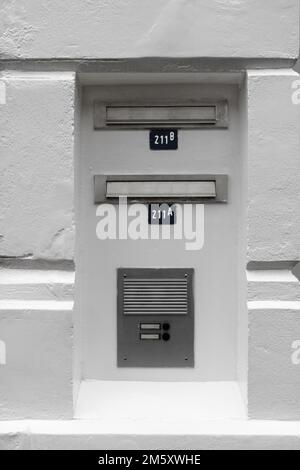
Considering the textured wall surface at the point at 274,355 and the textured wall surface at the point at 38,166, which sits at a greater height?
the textured wall surface at the point at 38,166

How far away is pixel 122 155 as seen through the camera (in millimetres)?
3195

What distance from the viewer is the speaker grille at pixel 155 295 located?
319 centimetres

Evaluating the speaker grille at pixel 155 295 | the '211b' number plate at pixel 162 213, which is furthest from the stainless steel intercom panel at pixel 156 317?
the '211b' number plate at pixel 162 213

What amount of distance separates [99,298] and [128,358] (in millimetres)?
353

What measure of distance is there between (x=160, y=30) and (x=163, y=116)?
434mm

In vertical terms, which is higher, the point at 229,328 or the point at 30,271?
the point at 30,271

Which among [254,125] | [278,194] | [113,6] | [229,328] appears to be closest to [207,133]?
[254,125]

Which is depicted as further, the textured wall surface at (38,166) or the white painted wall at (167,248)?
the white painted wall at (167,248)

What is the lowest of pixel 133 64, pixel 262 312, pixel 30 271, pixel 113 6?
pixel 262 312

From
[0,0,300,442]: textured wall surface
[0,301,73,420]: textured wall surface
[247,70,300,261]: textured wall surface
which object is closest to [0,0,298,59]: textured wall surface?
[0,0,300,442]: textured wall surface

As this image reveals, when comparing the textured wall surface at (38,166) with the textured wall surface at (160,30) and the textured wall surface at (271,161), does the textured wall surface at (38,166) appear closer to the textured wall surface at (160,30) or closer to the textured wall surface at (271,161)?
the textured wall surface at (160,30)

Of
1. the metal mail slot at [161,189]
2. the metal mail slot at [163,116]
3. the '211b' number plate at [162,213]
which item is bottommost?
the '211b' number plate at [162,213]

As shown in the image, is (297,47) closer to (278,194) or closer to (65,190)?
(278,194)

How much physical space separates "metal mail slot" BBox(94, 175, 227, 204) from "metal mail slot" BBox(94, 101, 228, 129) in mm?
272
